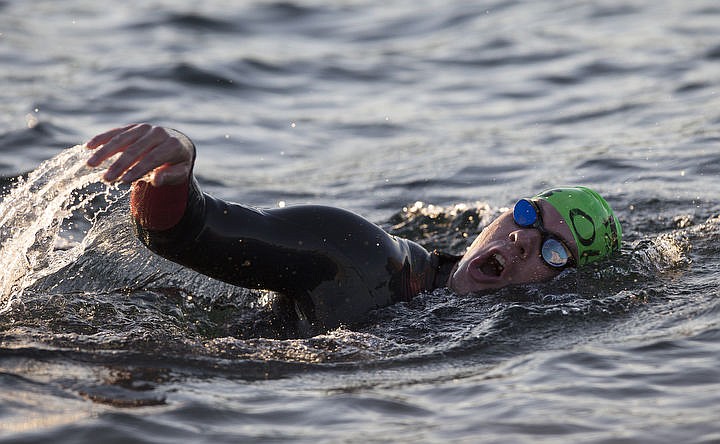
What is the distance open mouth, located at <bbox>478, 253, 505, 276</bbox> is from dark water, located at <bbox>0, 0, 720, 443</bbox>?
0.51 ft

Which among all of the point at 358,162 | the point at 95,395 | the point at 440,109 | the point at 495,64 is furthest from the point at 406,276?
the point at 495,64

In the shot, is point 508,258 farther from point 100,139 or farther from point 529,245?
point 100,139

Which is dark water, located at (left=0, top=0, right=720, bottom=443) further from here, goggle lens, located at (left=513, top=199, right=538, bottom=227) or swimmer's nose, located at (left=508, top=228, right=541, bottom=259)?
goggle lens, located at (left=513, top=199, right=538, bottom=227)

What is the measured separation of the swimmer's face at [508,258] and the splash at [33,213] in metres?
1.88

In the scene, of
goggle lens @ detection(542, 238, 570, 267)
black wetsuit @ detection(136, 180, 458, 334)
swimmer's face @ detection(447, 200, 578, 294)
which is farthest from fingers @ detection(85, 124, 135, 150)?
goggle lens @ detection(542, 238, 570, 267)

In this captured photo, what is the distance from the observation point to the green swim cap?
5.96 m

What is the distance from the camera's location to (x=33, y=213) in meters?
5.37

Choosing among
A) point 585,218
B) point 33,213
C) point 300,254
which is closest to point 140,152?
point 300,254

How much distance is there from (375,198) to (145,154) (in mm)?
4776

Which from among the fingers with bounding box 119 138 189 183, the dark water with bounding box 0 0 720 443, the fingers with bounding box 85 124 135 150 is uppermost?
the fingers with bounding box 85 124 135 150

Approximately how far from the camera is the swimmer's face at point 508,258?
18.9 ft

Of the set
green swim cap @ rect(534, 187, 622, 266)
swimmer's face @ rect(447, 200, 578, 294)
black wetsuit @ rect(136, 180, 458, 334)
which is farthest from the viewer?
green swim cap @ rect(534, 187, 622, 266)

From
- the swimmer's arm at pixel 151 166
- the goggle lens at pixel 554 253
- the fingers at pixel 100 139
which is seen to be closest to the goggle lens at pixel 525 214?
the goggle lens at pixel 554 253

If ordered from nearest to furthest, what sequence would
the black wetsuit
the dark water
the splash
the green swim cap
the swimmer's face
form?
the dark water → the black wetsuit → the splash → the swimmer's face → the green swim cap
